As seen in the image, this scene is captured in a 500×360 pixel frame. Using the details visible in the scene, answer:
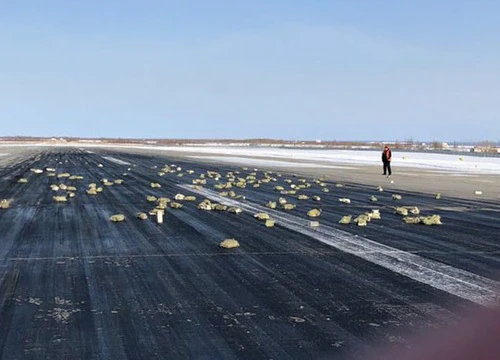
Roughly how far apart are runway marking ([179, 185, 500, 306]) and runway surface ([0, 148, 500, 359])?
0.03 m

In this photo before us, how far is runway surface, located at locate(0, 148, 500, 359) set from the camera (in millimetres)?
5688

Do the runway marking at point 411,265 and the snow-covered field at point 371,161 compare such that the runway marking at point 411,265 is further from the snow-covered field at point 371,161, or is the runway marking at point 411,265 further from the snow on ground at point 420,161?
the snow on ground at point 420,161

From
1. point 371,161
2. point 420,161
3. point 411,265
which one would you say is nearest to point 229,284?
point 411,265

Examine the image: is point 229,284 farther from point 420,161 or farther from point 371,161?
point 420,161

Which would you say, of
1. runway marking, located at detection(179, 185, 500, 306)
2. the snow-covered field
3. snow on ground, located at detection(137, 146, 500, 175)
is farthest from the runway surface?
snow on ground, located at detection(137, 146, 500, 175)

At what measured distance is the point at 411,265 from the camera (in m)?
9.31

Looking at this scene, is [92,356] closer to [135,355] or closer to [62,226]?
[135,355]

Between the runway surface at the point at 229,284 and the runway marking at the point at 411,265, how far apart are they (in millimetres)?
31

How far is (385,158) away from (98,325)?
29743 mm

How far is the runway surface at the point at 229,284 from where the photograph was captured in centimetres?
569

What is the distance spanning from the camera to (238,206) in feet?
57.8

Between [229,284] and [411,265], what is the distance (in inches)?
126

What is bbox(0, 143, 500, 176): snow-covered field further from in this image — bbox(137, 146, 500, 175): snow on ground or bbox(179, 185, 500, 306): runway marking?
bbox(179, 185, 500, 306): runway marking

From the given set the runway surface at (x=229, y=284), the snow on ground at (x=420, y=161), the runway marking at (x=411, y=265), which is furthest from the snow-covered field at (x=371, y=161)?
the runway surface at (x=229, y=284)
